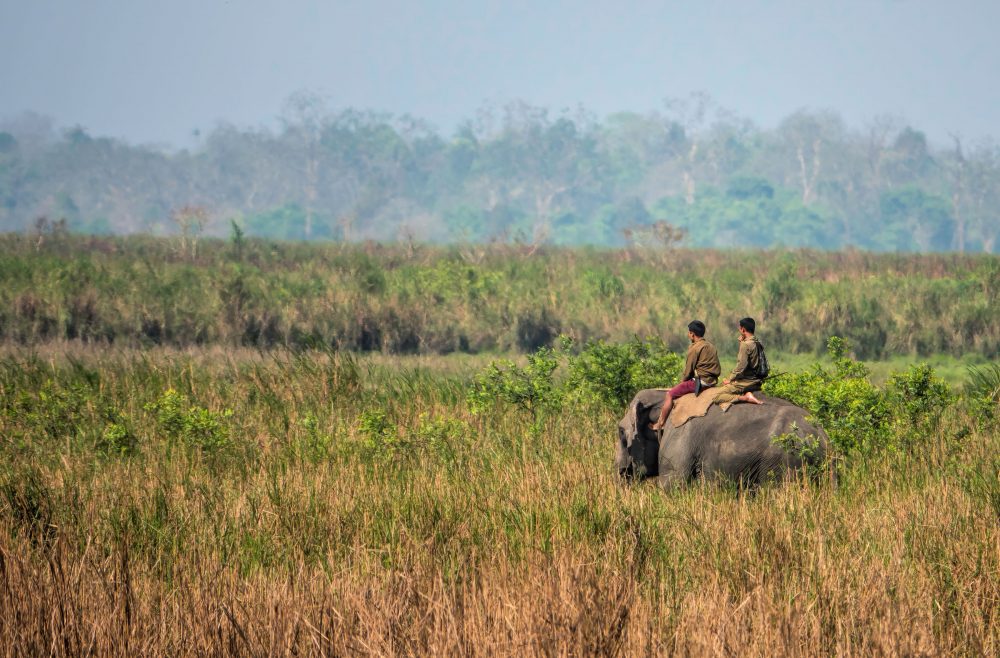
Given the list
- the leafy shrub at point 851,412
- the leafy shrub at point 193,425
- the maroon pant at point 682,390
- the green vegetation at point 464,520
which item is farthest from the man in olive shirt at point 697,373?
Result: the leafy shrub at point 193,425

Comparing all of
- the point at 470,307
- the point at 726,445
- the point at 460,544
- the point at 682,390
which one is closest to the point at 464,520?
the point at 460,544

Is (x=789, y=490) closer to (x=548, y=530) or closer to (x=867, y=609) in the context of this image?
(x=548, y=530)

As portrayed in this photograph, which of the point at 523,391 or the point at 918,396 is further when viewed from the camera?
the point at 523,391

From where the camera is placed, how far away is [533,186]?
116 m

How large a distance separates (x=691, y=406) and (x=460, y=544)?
9.61ft

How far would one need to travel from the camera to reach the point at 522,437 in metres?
11.0

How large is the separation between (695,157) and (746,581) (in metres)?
121

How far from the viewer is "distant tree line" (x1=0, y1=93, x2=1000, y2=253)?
342ft

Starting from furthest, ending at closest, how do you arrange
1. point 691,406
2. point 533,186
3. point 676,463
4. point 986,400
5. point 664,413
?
point 533,186, point 986,400, point 664,413, point 691,406, point 676,463

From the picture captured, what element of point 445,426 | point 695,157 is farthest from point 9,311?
point 695,157

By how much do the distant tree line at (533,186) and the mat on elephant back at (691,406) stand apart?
92.2 m

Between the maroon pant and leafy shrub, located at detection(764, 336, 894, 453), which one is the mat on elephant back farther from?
leafy shrub, located at detection(764, 336, 894, 453)

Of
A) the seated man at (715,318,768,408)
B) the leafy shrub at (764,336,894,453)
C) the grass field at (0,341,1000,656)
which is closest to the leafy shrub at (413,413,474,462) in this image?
the grass field at (0,341,1000,656)

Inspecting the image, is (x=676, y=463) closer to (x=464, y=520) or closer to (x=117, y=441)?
(x=464, y=520)
